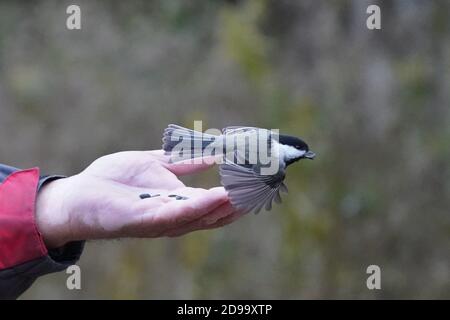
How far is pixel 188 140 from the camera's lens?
5.53ft

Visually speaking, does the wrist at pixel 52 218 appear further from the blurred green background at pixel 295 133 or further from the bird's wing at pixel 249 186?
the blurred green background at pixel 295 133

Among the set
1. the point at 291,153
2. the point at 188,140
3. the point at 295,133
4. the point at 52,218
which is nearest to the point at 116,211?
the point at 52,218

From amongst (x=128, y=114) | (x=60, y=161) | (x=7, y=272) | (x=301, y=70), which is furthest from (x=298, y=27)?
(x=7, y=272)

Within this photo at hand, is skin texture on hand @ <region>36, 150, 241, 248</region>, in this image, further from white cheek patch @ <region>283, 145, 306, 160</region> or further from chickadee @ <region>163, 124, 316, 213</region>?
white cheek patch @ <region>283, 145, 306, 160</region>

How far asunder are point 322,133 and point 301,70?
62cm

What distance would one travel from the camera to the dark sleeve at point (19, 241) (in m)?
1.42

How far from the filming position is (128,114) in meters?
4.32

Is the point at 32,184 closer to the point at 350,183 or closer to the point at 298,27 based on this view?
the point at 350,183

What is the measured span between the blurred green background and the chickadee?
1.91 meters

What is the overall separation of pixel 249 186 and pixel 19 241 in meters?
0.46

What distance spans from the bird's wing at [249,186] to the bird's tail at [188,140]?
10 centimetres

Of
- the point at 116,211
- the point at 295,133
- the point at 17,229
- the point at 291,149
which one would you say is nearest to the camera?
the point at 17,229

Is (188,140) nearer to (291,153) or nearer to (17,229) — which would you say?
(291,153)

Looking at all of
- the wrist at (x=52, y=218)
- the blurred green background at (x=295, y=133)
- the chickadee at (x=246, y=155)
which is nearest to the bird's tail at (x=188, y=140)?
the chickadee at (x=246, y=155)
